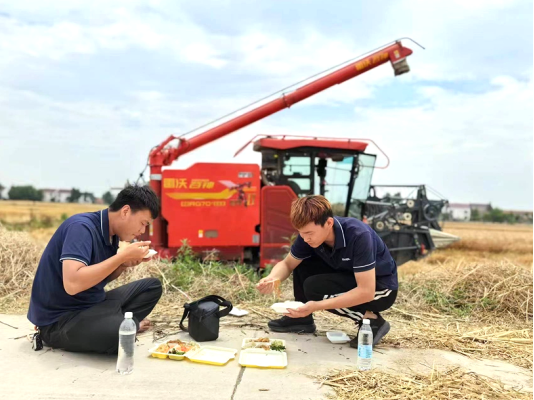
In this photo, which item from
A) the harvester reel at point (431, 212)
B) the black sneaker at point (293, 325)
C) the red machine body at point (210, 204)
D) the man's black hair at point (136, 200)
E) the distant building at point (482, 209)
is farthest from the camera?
the distant building at point (482, 209)

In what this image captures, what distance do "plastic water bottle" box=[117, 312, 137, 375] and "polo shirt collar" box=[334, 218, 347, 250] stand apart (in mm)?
1487

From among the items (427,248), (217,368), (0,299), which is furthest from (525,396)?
(427,248)

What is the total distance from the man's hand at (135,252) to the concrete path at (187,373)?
2.31 feet

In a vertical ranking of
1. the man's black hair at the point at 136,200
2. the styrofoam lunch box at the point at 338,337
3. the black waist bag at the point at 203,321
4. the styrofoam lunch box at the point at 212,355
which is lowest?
the styrofoam lunch box at the point at 338,337

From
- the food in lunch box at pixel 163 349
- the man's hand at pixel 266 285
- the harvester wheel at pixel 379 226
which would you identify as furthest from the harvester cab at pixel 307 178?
the food in lunch box at pixel 163 349

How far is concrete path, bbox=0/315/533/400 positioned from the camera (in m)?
2.57

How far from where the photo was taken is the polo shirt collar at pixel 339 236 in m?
3.27

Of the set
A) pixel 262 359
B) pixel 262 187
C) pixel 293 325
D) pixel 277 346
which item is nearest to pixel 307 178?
pixel 262 187

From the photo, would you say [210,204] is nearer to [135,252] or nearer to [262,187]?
[262,187]

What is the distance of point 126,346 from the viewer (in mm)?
2818

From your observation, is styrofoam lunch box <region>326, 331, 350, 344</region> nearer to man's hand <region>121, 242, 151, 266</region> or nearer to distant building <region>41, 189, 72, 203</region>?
man's hand <region>121, 242, 151, 266</region>

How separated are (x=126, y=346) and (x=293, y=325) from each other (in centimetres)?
157

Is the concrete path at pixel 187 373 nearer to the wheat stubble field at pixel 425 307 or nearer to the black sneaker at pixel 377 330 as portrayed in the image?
the black sneaker at pixel 377 330

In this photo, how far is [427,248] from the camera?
321 inches
